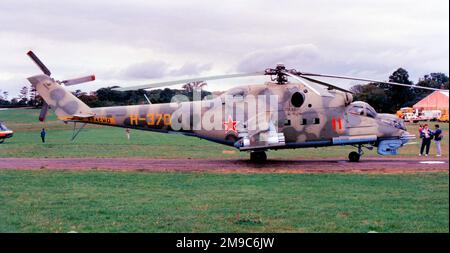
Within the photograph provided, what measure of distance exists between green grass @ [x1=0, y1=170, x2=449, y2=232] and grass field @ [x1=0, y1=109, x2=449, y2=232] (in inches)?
0.9

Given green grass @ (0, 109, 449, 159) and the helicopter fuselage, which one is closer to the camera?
the helicopter fuselage

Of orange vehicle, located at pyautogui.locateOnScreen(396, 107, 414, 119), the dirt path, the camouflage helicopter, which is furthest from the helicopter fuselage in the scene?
orange vehicle, located at pyautogui.locateOnScreen(396, 107, 414, 119)

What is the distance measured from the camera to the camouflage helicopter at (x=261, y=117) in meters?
21.3

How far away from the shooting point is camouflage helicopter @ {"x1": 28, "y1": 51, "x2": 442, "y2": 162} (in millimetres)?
21344

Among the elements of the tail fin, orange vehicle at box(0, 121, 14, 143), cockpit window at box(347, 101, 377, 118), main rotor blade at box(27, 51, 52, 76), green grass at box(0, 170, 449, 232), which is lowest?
green grass at box(0, 170, 449, 232)

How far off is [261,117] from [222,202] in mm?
9269

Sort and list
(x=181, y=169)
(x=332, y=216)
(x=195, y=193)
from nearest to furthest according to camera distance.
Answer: (x=332, y=216) → (x=195, y=193) → (x=181, y=169)

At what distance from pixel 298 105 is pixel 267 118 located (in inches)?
66.6

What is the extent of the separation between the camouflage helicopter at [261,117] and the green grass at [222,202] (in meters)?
4.28

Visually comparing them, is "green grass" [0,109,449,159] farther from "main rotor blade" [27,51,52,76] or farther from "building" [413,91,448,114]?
"main rotor blade" [27,51,52,76]

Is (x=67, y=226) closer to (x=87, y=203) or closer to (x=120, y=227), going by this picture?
(x=120, y=227)

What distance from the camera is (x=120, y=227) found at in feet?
32.2
